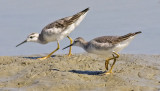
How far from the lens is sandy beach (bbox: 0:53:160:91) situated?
13000 millimetres

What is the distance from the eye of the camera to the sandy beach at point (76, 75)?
512 inches

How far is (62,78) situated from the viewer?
544 inches

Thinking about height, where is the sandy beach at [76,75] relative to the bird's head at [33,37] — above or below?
below

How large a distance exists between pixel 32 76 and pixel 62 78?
132 cm

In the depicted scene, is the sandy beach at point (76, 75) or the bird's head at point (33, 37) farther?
the bird's head at point (33, 37)

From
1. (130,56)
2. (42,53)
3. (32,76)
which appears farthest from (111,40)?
(42,53)

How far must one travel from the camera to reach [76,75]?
14.2 metres

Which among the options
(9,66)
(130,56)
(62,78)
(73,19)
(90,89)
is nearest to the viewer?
(90,89)

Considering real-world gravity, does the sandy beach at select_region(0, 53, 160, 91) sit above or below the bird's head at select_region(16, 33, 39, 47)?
below

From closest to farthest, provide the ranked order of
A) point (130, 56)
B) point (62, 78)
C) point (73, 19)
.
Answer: point (62, 78) < point (73, 19) < point (130, 56)

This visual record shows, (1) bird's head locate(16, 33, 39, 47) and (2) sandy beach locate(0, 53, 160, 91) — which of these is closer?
(2) sandy beach locate(0, 53, 160, 91)

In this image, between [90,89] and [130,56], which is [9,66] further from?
[130,56]

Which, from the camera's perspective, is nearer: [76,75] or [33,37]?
[76,75]

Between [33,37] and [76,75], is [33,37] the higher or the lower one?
Answer: the higher one
